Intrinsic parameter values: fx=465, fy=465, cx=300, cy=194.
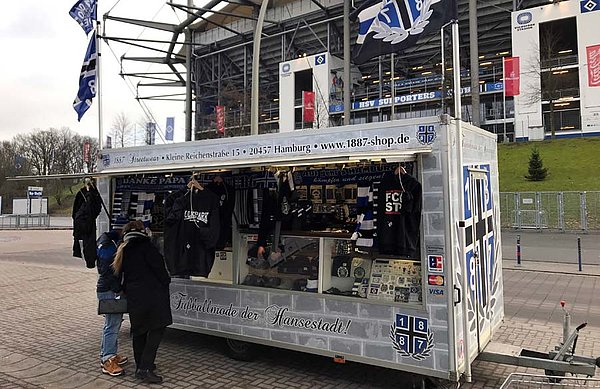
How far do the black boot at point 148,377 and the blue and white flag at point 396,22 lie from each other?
4.77 metres

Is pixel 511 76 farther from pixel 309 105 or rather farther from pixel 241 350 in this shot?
pixel 241 350

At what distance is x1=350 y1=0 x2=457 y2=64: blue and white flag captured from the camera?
5.66 meters

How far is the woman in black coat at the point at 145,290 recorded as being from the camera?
5.25m

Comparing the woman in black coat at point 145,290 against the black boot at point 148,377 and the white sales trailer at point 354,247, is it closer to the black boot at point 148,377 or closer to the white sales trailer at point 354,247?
the black boot at point 148,377

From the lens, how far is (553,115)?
130ft

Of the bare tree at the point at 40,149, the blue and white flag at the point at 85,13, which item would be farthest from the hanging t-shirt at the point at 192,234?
the bare tree at the point at 40,149

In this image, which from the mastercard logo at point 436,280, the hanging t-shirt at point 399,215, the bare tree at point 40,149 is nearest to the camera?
the mastercard logo at point 436,280

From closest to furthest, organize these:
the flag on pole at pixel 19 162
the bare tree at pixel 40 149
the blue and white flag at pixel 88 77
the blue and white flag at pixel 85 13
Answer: the blue and white flag at pixel 88 77
the blue and white flag at pixel 85 13
the flag on pole at pixel 19 162
the bare tree at pixel 40 149

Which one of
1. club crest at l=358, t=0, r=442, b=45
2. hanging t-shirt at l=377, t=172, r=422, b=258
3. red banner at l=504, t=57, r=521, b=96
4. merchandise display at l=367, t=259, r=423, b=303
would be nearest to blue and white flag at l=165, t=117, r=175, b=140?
→ red banner at l=504, t=57, r=521, b=96

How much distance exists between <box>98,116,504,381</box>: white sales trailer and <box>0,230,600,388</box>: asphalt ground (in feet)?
1.45

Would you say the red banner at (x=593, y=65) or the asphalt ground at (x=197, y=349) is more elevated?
the red banner at (x=593, y=65)

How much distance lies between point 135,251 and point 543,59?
4193 centimetres

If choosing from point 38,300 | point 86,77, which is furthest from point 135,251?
point 38,300

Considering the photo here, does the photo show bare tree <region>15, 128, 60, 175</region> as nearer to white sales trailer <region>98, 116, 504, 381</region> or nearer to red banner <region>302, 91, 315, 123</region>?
red banner <region>302, 91, 315, 123</region>
